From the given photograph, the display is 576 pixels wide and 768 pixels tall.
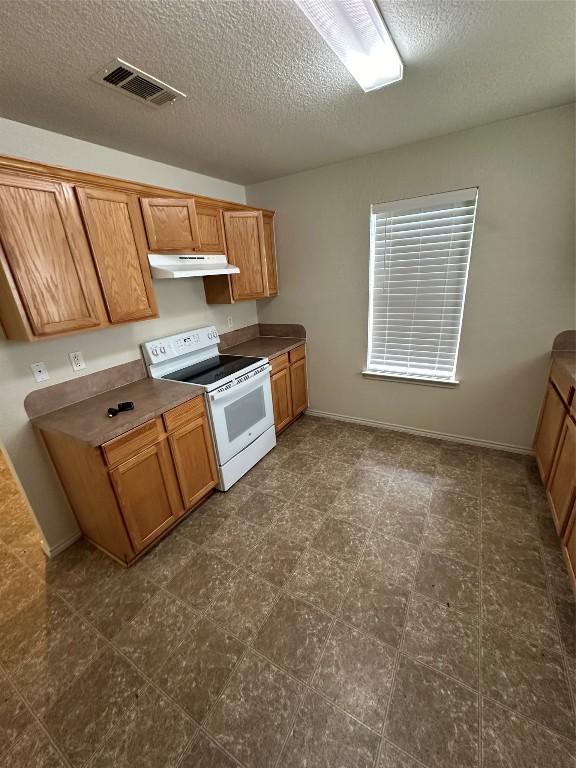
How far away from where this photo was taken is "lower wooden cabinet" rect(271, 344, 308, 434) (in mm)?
3065

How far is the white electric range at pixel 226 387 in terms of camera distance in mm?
2334

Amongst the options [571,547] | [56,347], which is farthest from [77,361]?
[571,547]

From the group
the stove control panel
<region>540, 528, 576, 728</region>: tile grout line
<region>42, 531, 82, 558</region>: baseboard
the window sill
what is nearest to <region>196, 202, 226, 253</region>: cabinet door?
the stove control panel

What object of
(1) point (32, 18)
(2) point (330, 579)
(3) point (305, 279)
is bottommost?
(2) point (330, 579)

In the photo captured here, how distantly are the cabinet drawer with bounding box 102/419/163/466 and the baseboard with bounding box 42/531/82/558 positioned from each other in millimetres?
938

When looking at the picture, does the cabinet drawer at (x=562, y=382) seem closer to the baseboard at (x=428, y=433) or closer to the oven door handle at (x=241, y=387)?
the baseboard at (x=428, y=433)

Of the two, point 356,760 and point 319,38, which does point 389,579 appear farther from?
point 319,38

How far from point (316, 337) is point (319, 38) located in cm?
230

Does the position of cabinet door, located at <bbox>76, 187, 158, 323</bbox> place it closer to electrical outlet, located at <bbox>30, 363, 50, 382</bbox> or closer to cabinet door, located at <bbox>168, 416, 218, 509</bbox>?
electrical outlet, located at <bbox>30, 363, 50, 382</bbox>

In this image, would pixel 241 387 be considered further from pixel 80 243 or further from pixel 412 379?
pixel 412 379

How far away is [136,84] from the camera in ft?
4.67

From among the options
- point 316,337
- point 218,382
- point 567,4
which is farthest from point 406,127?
point 218,382

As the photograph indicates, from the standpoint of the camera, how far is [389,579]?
1.72m

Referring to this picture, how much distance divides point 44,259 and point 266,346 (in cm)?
198
